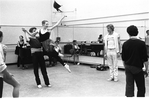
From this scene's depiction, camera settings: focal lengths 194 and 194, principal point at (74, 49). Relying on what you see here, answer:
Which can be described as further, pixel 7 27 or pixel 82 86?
pixel 7 27

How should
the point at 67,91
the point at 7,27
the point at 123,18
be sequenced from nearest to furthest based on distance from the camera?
the point at 67,91 < the point at 123,18 < the point at 7,27

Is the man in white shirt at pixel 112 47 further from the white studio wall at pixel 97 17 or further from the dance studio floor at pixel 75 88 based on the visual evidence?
the white studio wall at pixel 97 17

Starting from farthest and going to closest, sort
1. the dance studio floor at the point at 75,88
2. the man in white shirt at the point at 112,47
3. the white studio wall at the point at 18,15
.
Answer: the white studio wall at the point at 18,15
the man in white shirt at the point at 112,47
the dance studio floor at the point at 75,88

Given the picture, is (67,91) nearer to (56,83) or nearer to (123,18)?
(56,83)

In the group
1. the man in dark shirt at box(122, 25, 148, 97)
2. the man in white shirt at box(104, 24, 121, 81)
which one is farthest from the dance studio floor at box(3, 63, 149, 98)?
the man in dark shirt at box(122, 25, 148, 97)

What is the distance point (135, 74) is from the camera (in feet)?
11.0

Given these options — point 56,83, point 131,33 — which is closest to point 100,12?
point 56,83

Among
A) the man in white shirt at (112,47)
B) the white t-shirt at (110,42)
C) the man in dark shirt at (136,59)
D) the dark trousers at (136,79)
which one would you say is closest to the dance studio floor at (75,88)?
the man in white shirt at (112,47)

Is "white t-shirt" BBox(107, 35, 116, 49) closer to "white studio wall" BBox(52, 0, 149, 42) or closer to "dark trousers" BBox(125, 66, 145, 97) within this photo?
"white studio wall" BBox(52, 0, 149, 42)

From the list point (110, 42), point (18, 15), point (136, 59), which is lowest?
point (136, 59)

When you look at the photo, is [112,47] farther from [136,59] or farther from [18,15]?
[18,15]

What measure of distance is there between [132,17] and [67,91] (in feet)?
15.7

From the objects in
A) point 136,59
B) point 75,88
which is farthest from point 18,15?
point 136,59

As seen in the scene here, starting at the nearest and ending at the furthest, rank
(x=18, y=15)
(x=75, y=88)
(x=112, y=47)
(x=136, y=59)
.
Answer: (x=136, y=59), (x=75, y=88), (x=112, y=47), (x=18, y=15)
